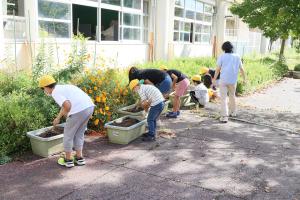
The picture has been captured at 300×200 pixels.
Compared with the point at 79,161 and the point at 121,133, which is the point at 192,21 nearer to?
the point at 121,133

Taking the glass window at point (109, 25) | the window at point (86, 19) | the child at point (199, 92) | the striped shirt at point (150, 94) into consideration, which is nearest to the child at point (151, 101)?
the striped shirt at point (150, 94)

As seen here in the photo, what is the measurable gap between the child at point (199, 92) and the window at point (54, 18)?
4.57 meters

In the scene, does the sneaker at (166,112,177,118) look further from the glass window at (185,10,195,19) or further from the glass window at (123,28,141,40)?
the glass window at (185,10,195,19)

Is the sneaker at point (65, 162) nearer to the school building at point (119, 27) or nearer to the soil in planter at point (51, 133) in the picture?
the soil in planter at point (51, 133)

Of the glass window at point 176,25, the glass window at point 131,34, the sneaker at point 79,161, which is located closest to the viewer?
the sneaker at point 79,161

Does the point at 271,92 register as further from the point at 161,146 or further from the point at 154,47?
the point at 161,146

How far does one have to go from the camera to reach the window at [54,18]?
10469mm

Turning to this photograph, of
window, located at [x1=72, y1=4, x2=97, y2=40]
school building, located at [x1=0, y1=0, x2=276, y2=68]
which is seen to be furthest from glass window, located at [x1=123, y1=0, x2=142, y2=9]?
window, located at [x1=72, y1=4, x2=97, y2=40]

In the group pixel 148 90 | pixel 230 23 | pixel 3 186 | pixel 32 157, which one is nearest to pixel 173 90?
pixel 148 90

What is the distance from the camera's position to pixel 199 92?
9.67m

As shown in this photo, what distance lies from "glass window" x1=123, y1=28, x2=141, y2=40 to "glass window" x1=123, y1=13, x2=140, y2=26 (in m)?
0.25

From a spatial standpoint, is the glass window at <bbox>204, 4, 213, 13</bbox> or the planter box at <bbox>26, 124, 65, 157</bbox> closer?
the planter box at <bbox>26, 124, 65, 157</bbox>

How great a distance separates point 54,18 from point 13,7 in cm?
145

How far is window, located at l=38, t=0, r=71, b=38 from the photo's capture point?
10469 millimetres
